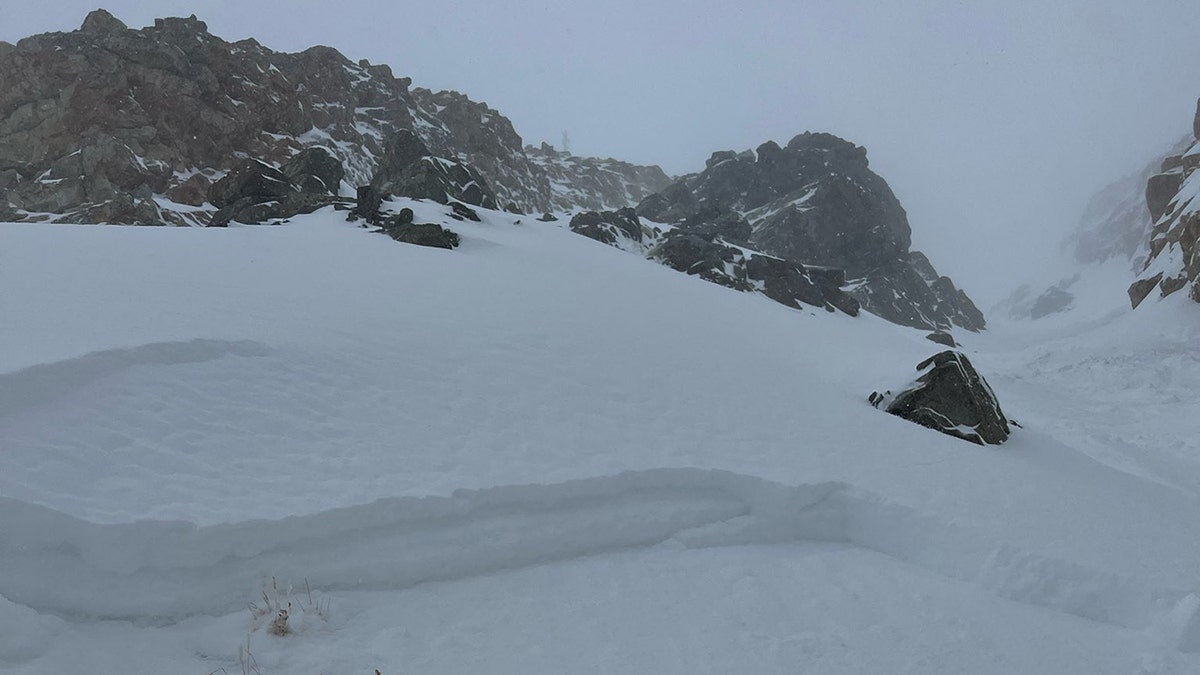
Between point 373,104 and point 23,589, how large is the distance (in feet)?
214

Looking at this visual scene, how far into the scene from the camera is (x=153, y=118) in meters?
40.9

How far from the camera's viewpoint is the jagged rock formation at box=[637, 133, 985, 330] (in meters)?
57.9

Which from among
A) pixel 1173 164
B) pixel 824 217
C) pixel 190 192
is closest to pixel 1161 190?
pixel 1173 164

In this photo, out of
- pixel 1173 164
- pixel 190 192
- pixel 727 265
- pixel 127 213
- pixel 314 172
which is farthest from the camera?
pixel 1173 164

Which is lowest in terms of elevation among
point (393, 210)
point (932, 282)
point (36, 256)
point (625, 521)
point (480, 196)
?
point (625, 521)

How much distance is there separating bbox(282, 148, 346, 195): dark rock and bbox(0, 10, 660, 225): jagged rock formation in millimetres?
490

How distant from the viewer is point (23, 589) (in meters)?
3.43

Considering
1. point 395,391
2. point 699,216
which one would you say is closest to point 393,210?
point 395,391

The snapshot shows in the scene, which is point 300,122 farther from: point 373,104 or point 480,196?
point 480,196

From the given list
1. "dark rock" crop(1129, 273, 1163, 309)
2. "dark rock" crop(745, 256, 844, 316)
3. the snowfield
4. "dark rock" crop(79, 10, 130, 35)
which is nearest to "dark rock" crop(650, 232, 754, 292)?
"dark rock" crop(745, 256, 844, 316)

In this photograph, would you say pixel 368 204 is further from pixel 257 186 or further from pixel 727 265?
pixel 727 265

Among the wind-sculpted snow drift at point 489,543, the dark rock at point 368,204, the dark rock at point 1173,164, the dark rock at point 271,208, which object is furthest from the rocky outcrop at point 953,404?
the dark rock at point 1173,164

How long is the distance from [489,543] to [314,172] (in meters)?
32.5

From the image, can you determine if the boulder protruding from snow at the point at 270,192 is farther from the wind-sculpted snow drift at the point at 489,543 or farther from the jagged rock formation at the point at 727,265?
the wind-sculpted snow drift at the point at 489,543
